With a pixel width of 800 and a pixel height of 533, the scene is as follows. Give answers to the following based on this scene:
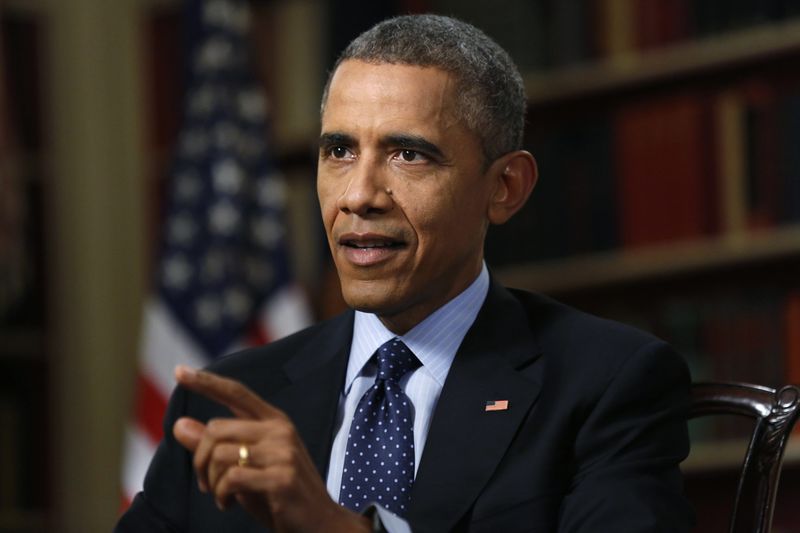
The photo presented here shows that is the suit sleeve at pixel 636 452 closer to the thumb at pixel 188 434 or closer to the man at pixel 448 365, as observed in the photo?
the man at pixel 448 365

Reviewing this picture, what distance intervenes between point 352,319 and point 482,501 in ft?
1.33

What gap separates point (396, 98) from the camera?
5.45 ft

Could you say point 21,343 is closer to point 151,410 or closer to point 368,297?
point 151,410

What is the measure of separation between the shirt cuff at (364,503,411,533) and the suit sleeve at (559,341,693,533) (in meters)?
0.21

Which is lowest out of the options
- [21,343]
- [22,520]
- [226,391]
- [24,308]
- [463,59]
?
[22,520]

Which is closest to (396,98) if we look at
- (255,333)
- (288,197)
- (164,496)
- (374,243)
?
(374,243)

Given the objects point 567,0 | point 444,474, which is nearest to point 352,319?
point 444,474

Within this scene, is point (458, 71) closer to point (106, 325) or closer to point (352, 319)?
point (352, 319)

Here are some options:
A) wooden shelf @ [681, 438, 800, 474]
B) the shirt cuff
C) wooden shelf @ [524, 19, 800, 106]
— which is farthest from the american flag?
the shirt cuff

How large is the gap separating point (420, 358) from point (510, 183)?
264 mm

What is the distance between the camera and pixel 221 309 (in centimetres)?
397

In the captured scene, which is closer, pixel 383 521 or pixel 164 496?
pixel 383 521

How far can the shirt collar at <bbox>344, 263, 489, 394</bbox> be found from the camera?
1.78 m

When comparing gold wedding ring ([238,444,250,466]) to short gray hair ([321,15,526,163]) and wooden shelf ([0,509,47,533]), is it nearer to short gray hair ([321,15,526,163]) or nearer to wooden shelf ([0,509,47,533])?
short gray hair ([321,15,526,163])
